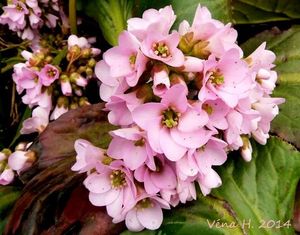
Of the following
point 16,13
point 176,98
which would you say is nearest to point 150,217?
point 176,98

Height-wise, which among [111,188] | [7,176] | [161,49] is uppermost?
[161,49]

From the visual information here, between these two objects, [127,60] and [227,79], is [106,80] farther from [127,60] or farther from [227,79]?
[227,79]

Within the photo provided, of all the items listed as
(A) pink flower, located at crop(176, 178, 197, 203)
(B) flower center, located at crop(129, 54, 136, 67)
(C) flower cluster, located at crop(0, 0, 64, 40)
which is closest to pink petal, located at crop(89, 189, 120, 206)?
(A) pink flower, located at crop(176, 178, 197, 203)

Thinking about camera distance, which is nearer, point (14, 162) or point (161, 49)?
point (161, 49)

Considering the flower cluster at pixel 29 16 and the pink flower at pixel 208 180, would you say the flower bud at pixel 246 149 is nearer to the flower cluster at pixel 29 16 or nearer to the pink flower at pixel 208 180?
the pink flower at pixel 208 180

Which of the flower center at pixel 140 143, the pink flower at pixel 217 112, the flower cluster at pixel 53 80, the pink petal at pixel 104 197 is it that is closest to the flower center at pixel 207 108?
the pink flower at pixel 217 112

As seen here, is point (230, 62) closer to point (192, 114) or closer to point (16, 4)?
point (192, 114)
